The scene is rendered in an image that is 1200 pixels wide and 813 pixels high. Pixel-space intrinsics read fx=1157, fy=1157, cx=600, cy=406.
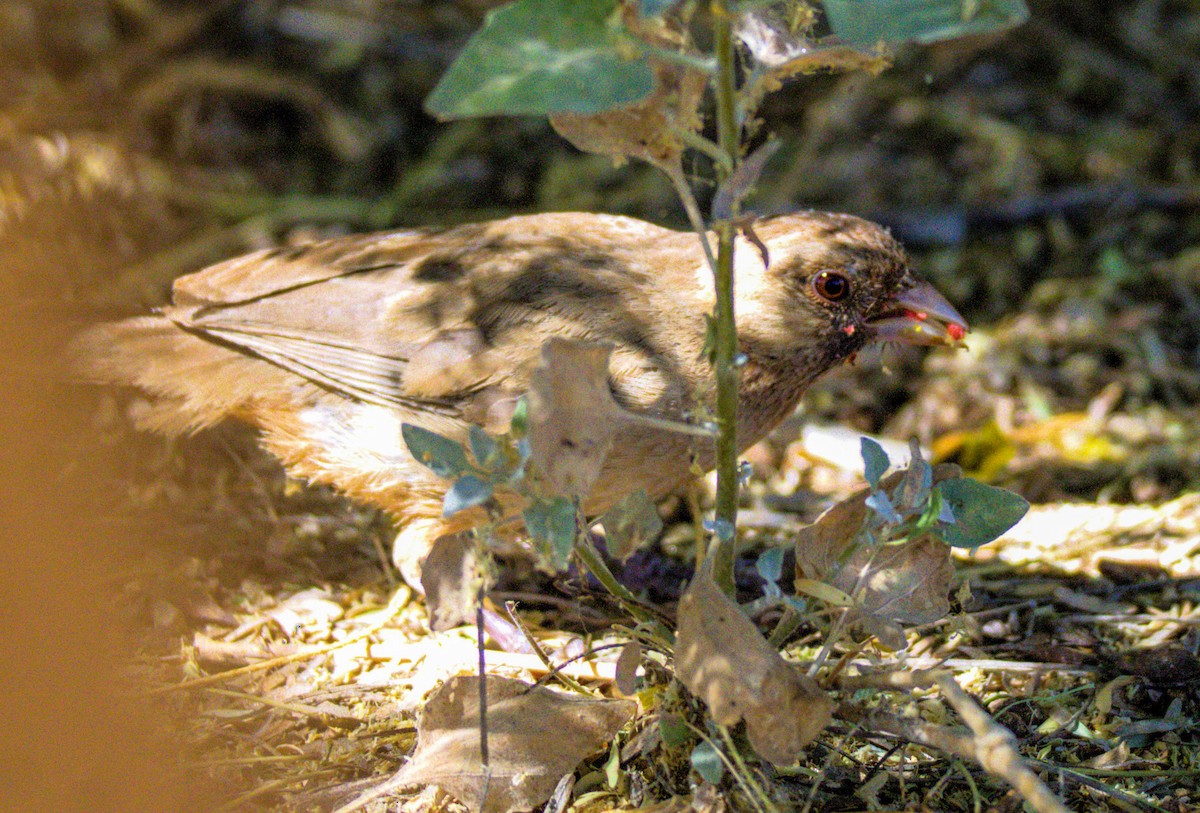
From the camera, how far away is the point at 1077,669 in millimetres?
3336

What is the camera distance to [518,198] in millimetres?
6555

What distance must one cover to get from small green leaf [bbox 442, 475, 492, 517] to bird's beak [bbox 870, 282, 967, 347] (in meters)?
2.12

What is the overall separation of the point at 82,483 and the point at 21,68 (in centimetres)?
341

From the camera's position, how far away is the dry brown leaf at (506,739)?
8.68ft

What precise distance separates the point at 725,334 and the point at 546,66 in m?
0.68

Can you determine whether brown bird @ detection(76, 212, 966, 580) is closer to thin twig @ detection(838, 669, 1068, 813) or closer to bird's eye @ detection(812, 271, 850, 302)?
bird's eye @ detection(812, 271, 850, 302)

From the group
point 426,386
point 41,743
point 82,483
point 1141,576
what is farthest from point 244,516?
point 1141,576

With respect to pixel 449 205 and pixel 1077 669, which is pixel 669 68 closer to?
pixel 1077 669

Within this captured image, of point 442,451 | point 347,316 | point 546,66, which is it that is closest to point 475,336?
point 347,316

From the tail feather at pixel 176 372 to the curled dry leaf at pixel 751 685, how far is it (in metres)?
2.16

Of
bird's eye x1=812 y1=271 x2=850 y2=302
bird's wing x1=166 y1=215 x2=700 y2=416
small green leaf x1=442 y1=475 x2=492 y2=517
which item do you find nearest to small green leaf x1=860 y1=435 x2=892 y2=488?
small green leaf x1=442 y1=475 x2=492 y2=517

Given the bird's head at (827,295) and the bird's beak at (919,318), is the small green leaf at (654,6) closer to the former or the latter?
the bird's head at (827,295)

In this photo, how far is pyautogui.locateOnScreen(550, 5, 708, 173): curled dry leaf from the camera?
A: 7.56 feet

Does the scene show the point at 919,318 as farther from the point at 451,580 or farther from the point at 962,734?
the point at 451,580
